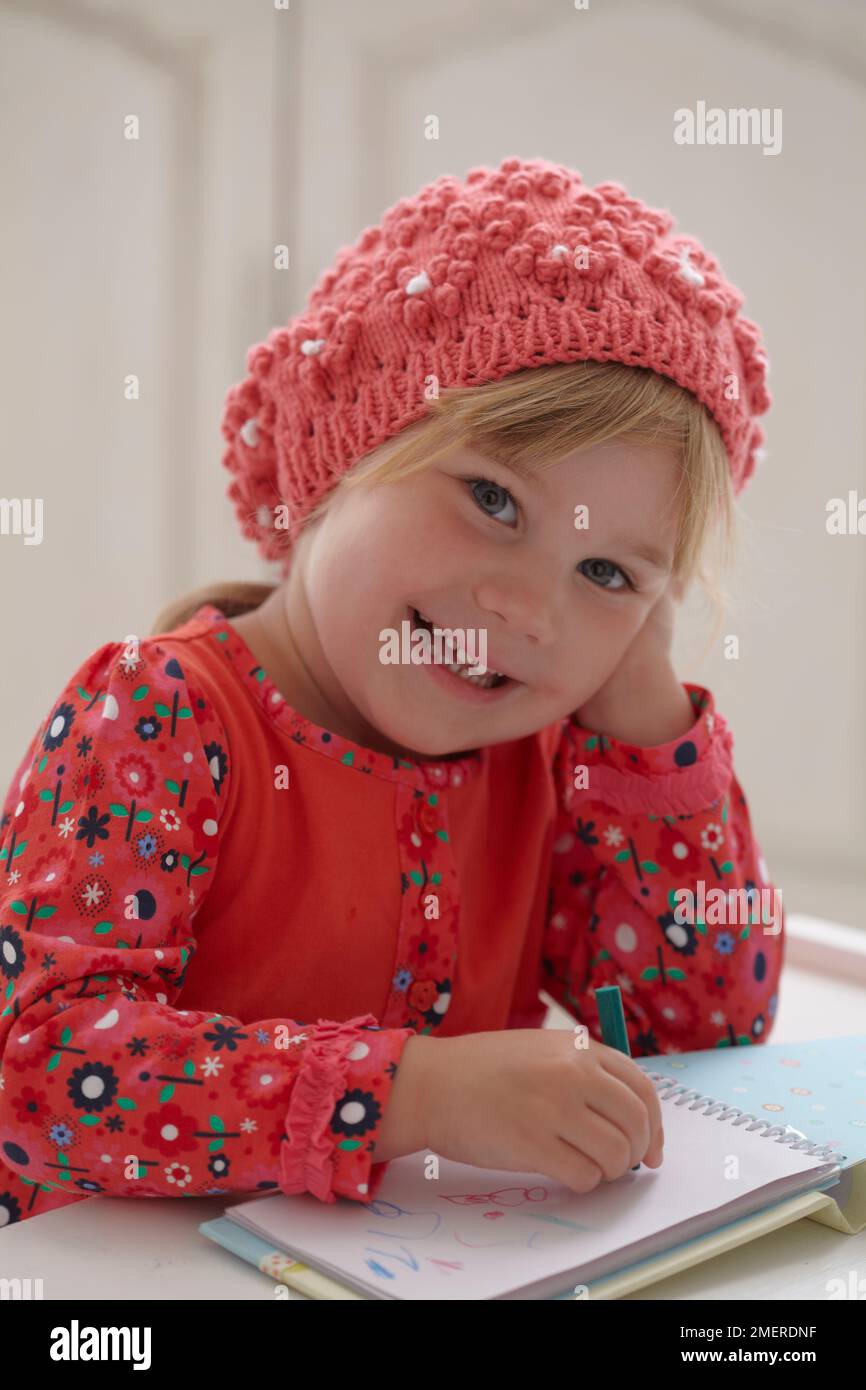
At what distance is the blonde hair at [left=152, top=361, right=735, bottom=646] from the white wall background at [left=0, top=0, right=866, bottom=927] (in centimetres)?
68

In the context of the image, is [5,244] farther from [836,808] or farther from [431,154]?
[836,808]

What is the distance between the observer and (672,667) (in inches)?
39.9

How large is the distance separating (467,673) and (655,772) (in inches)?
7.9

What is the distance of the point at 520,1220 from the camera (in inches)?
24.1

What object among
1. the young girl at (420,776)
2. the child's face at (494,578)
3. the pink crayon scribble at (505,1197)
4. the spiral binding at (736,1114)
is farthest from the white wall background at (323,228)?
the pink crayon scribble at (505,1197)

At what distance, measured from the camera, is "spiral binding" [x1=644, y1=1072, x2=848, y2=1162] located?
0.69 meters

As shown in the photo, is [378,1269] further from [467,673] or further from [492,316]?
[492,316]

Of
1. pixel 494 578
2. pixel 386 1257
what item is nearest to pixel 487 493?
pixel 494 578

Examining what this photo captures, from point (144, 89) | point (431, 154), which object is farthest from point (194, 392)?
point (431, 154)

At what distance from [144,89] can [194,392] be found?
1.08 feet

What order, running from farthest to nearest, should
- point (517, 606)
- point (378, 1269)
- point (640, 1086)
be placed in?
point (517, 606)
point (640, 1086)
point (378, 1269)

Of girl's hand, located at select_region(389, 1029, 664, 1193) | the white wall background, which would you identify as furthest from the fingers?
the white wall background

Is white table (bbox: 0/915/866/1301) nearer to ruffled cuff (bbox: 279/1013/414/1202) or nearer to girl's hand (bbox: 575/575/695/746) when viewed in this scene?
ruffled cuff (bbox: 279/1013/414/1202)
